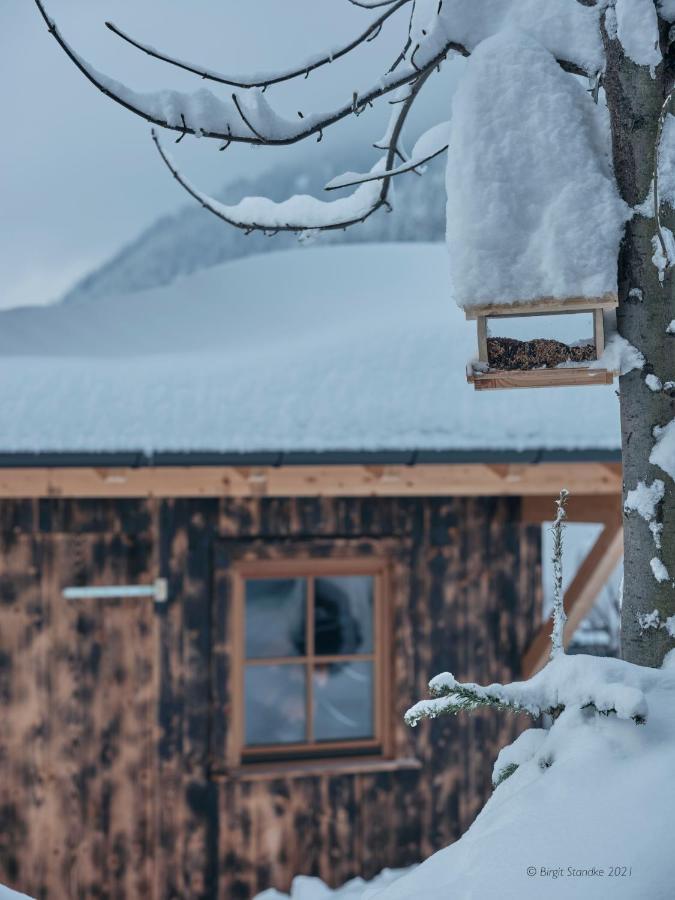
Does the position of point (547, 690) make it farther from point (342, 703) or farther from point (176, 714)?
point (342, 703)

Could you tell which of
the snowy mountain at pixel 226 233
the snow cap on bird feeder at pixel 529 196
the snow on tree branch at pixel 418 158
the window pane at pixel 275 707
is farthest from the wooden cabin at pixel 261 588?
the snowy mountain at pixel 226 233

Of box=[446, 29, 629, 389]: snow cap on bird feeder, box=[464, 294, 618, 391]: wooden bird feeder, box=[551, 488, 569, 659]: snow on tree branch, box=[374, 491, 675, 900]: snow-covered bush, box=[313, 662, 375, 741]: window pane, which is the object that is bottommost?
box=[313, 662, 375, 741]: window pane

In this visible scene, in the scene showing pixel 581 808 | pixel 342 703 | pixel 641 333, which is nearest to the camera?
pixel 581 808

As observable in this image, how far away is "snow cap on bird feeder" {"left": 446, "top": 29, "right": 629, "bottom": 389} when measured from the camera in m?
1.79

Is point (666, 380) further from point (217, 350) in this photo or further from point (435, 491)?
point (217, 350)

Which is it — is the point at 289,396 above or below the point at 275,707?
above

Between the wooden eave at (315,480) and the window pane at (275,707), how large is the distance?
1.07m

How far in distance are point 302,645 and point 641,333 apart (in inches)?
132

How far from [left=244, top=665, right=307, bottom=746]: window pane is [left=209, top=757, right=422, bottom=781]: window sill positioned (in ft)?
0.54

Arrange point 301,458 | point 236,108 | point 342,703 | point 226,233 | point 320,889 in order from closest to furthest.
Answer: point 236,108 → point 301,458 → point 320,889 → point 342,703 → point 226,233

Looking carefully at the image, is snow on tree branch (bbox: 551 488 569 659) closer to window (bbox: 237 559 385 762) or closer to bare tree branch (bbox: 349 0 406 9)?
bare tree branch (bbox: 349 0 406 9)

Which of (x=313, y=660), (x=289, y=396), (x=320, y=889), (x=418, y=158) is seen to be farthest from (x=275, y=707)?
(x=418, y=158)

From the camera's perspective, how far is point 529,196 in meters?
1.83

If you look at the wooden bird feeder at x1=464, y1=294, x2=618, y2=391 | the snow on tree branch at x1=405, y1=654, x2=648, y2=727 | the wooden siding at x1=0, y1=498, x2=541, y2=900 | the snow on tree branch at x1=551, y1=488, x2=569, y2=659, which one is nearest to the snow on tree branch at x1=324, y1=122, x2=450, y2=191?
the wooden bird feeder at x1=464, y1=294, x2=618, y2=391
